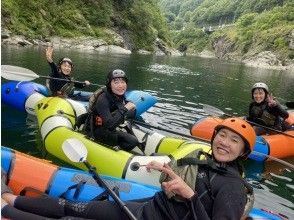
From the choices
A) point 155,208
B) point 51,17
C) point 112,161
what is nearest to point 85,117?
point 112,161

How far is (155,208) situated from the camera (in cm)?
345

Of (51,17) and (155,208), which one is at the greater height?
(51,17)

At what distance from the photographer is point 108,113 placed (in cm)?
628

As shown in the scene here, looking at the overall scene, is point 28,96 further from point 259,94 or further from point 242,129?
point 242,129

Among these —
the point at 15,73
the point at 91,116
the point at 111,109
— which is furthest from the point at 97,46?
the point at 111,109

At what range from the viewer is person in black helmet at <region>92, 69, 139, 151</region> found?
20.4 feet

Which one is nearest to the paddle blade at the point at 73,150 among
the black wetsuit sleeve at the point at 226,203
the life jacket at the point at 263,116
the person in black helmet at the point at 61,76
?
the black wetsuit sleeve at the point at 226,203

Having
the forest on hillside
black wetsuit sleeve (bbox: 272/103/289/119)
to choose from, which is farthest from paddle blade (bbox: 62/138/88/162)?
the forest on hillside

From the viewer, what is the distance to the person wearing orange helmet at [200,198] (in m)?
3.14

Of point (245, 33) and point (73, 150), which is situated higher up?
point (245, 33)

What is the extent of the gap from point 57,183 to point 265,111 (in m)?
5.66

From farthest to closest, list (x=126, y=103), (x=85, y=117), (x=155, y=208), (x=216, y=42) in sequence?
1. (x=216, y=42)
2. (x=85, y=117)
3. (x=126, y=103)
4. (x=155, y=208)

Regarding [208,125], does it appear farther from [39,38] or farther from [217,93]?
[39,38]

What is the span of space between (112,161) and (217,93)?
42.8ft
